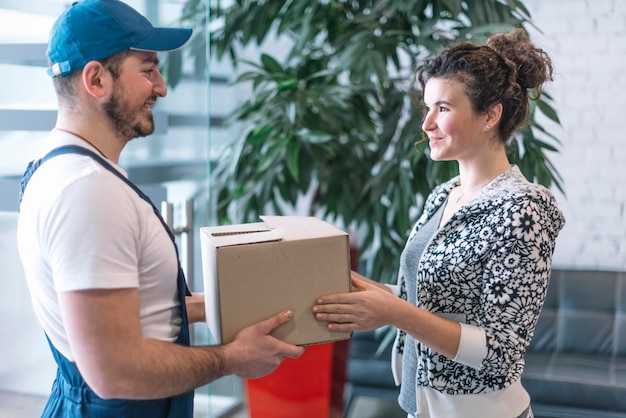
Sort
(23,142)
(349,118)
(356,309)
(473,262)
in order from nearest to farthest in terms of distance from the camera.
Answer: (356,309) → (473,262) → (23,142) → (349,118)

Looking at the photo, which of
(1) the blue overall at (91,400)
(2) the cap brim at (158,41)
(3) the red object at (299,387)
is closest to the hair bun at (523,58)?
(2) the cap brim at (158,41)

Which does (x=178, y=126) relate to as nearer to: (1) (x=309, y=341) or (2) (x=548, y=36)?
(1) (x=309, y=341)

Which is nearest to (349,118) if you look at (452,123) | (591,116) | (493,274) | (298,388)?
(452,123)

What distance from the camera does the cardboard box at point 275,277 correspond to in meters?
1.16

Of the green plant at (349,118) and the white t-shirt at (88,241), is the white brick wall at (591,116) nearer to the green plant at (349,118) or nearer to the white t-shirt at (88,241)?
the green plant at (349,118)

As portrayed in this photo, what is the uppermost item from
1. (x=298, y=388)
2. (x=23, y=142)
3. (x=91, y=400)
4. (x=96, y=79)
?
(x=96, y=79)

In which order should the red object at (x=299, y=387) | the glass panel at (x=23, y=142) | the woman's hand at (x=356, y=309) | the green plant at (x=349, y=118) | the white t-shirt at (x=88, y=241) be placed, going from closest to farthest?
1. the white t-shirt at (x=88, y=241)
2. the woman's hand at (x=356, y=309)
3. the glass panel at (x=23, y=142)
4. the green plant at (x=349, y=118)
5. the red object at (x=299, y=387)

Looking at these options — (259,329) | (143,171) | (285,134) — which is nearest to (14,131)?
(143,171)

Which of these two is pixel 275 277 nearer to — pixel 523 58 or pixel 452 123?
pixel 452 123

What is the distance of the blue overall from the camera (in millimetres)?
1118

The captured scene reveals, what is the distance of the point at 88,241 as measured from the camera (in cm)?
100

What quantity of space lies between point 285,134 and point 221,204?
0.43 meters

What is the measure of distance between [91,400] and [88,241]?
0.30 meters

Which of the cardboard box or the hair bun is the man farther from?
the hair bun
